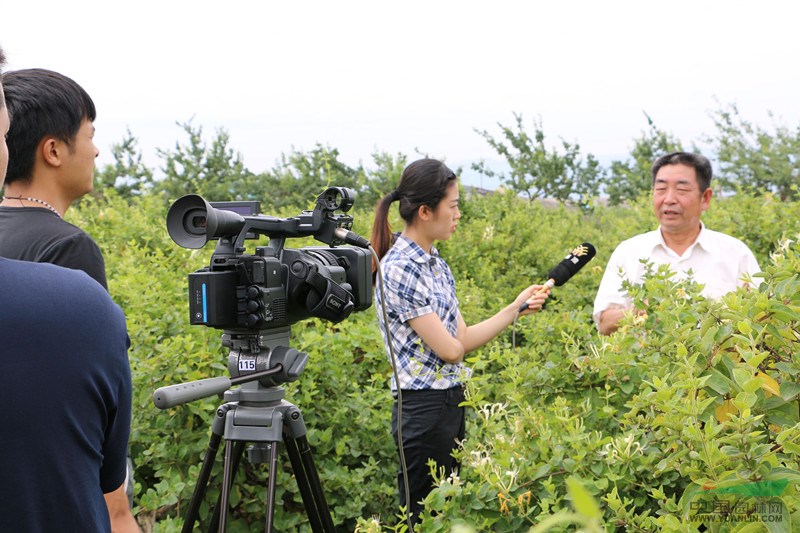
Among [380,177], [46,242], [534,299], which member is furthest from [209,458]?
[380,177]

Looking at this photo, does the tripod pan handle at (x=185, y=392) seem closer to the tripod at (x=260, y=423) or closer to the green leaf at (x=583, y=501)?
the tripod at (x=260, y=423)

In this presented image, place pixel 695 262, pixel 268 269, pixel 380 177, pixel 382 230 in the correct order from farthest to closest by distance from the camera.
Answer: pixel 380 177
pixel 695 262
pixel 382 230
pixel 268 269

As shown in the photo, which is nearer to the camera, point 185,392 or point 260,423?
point 185,392

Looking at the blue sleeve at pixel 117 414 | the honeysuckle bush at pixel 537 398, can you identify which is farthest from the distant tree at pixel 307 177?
the blue sleeve at pixel 117 414

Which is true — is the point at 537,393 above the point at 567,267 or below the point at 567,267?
below

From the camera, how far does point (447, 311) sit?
348 cm

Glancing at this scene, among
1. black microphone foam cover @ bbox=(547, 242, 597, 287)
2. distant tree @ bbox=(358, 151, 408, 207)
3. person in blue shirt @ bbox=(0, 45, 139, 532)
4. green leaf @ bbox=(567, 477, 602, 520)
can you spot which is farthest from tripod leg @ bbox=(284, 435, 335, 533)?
distant tree @ bbox=(358, 151, 408, 207)

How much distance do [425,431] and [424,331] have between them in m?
0.42

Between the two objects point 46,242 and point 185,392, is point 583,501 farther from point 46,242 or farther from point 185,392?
point 46,242

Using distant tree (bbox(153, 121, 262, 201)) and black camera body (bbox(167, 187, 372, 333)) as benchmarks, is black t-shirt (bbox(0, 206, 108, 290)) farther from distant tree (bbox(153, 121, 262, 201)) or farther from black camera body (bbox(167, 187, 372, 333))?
distant tree (bbox(153, 121, 262, 201))

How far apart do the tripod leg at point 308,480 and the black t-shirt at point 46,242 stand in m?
0.87

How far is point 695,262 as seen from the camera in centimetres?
399

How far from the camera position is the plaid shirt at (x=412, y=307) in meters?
3.30

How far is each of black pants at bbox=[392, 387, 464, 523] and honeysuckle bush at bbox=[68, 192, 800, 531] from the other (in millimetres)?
144
